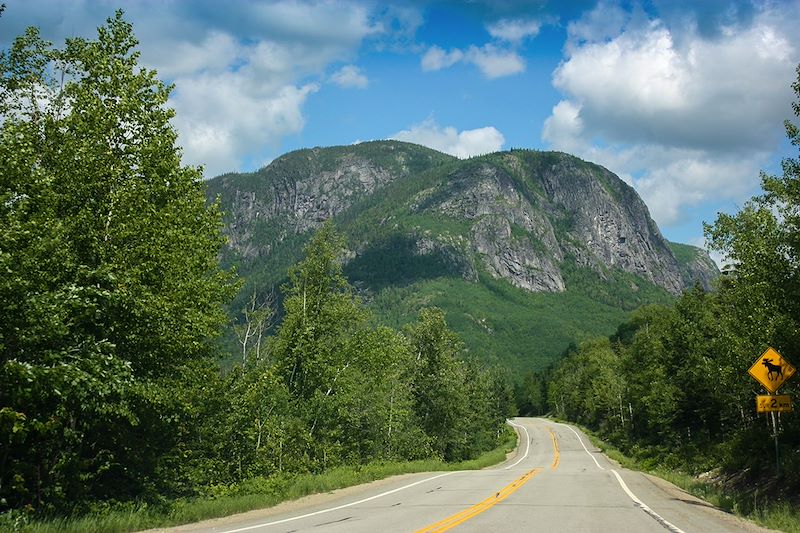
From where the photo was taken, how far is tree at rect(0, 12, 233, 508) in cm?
967

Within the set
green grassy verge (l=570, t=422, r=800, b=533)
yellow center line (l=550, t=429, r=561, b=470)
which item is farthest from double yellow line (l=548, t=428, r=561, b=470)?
green grassy verge (l=570, t=422, r=800, b=533)

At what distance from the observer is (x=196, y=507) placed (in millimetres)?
12773

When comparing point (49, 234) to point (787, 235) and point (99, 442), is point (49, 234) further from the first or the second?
point (787, 235)

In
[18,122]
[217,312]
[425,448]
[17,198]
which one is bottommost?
[425,448]

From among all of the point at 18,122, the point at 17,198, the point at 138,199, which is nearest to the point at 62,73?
the point at 18,122

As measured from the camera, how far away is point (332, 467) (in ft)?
82.8

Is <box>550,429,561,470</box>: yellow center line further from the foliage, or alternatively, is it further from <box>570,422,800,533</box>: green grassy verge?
<box>570,422,800,533</box>: green grassy verge

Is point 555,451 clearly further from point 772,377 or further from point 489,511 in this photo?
point 489,511

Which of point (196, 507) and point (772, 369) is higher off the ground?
point (772, 369)

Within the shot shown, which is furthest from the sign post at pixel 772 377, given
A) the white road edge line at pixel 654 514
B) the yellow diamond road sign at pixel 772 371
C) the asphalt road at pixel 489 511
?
the white road edge line at pixel 654 514

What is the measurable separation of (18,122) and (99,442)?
25.4 feet

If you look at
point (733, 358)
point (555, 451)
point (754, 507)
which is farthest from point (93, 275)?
point (555, 451)

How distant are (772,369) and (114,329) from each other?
49.2ft

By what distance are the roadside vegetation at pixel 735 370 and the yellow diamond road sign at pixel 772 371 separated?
0.73 meters
